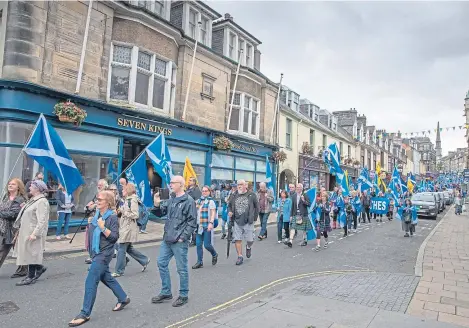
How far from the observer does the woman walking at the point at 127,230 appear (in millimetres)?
6383

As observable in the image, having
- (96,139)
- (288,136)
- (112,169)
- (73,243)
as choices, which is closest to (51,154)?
(73,243)

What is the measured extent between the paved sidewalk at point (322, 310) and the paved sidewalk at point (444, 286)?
0.89 feet

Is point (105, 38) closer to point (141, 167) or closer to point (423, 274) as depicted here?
point (141, 167)

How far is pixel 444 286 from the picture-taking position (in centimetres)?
615

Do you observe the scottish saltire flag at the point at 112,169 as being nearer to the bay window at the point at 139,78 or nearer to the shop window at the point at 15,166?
the bay window at the point at 139,78

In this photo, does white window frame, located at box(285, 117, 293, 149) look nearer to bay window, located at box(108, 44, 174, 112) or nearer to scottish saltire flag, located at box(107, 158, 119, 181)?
bay window, located at box(108, 44, 174, 112)

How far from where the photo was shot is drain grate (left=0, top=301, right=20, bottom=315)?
463 cm

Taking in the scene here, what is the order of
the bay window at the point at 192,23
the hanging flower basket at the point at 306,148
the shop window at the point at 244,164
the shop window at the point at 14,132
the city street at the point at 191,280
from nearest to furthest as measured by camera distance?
the city street at the point at 191,280, the shop window at the point at 14,132, the bay window at the point at 192,23, the shop window at the point at 244,164, the hanging flower basket at the point at 306,148

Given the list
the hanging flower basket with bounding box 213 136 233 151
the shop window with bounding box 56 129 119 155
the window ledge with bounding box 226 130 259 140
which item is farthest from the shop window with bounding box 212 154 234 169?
the shop window with bounding box 56 129 119 155

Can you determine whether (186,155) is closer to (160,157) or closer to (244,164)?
(244,164)

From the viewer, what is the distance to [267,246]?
10188 mm

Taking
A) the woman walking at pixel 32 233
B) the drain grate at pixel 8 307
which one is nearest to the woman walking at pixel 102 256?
the drain grate at pixel 8 307

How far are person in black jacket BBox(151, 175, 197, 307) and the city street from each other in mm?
212

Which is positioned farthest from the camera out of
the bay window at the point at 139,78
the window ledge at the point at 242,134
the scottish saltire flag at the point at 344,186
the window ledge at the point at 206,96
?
the window ledge at the point at 242,134
